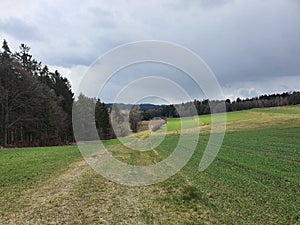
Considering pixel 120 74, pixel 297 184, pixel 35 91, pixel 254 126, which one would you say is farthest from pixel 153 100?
pixel 254 126

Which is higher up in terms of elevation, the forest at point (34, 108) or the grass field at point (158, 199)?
the forest at point (34, 108)

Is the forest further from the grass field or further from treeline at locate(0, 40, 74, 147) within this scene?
the grass field

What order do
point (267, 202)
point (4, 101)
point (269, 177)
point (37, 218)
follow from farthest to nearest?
point (4, 101) → point (269, 177) → point (267, 202) → point (37, 218)

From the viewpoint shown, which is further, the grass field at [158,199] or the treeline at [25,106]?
the treeline at [25,106]

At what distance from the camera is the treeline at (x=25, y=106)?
49.0 metres

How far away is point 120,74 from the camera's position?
15438 mm

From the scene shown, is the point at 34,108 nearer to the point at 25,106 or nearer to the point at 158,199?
the point at 25,106

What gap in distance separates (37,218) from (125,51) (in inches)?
344

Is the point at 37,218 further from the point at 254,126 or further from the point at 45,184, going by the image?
the point at 254,126

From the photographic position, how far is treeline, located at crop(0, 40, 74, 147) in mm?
49000

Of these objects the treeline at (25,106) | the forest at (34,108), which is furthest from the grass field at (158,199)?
the treeline at (25,106)

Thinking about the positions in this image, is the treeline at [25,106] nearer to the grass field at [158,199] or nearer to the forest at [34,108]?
the forest at [34,108]

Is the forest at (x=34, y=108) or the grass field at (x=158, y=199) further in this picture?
the forest at (x=34, y=108)

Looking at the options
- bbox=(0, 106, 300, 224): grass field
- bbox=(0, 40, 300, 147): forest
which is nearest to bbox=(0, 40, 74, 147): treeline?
bbox=(0, 40, 300, 147): forest
